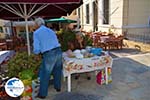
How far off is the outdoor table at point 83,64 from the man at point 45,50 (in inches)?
10.3

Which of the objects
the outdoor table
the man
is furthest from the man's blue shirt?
the outdoor table

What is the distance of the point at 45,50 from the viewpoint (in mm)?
4559

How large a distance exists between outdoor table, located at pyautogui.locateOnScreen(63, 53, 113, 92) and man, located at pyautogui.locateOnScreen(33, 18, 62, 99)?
26cm

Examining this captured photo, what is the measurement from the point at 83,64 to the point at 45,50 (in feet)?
3.61

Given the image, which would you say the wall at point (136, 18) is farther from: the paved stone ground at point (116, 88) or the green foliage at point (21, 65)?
the green foliage at point (21, 65)

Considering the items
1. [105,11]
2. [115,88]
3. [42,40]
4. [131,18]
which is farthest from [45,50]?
[105,11]

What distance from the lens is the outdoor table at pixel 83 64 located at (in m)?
4.95

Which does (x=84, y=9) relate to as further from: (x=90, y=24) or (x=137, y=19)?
(x=137, y=19)

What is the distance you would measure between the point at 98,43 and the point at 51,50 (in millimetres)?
7977

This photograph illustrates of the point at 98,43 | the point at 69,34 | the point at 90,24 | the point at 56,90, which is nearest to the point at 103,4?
the point at 90,24

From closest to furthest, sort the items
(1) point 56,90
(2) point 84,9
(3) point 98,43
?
(1) point 56,90 → (3) point 98,43 → (2) point 84,9

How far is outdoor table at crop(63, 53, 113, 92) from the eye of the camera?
195 inches

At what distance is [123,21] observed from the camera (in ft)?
46.4

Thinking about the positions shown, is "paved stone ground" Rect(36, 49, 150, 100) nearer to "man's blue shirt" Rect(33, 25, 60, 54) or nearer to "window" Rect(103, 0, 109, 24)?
"man's blue shirt" Rect(33, 25, 60, 54)
